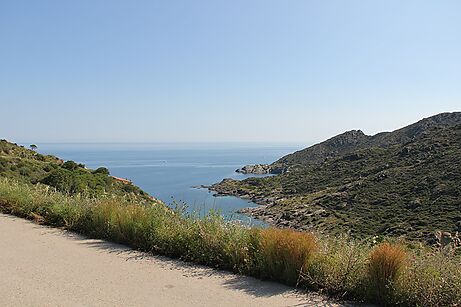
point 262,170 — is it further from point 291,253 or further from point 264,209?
point 291,253

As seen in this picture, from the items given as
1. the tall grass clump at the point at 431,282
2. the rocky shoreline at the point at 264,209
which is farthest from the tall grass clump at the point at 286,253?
the rocky shoreline at the point at 264,209

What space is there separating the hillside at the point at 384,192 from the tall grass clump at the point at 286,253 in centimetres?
2060

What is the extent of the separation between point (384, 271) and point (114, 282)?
317 cm

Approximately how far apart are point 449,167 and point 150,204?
5756 centimetres

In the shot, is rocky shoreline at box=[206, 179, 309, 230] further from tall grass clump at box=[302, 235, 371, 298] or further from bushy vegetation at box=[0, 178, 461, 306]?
tall grass clump at box=[302, 235, 371, 298]

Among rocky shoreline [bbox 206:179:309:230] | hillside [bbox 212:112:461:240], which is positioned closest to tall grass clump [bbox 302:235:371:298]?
hillside [bbox 212:112:461:240]

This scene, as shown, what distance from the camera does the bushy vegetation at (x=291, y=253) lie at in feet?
13.8

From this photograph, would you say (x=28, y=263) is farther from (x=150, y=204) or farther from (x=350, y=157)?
(x=350, y=157)

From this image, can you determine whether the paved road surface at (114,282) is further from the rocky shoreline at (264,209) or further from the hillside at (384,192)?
the rocky shoreline at (264,209)

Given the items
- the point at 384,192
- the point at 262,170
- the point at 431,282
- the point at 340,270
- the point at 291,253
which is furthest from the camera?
the point at 262,170

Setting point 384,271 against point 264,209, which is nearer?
point 384,271

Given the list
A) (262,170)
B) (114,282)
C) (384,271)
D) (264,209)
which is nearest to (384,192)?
(264,209)

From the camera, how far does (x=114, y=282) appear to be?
4949mm

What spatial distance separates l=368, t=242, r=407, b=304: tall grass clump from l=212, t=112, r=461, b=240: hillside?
2116 cm
